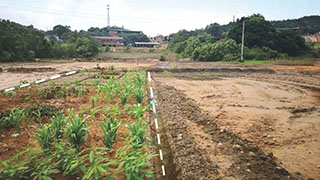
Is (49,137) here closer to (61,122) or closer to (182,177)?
(61,122)

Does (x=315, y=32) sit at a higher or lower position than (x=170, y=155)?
higher

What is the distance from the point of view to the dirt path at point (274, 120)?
2.97 metres

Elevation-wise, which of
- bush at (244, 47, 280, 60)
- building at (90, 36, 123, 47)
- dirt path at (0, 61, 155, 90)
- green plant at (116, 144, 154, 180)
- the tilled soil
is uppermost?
building at (90, 36, 123, 47)

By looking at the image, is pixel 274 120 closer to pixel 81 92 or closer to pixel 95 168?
pixel 95 168

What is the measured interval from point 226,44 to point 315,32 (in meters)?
28.6

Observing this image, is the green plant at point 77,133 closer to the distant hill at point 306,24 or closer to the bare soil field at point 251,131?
the bare soil field at point 251,131

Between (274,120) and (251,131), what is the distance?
1.00 meters

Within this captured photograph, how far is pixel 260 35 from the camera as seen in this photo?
958 inches

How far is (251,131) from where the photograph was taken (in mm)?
3916

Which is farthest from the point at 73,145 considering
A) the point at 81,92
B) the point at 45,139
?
the point at 81,92

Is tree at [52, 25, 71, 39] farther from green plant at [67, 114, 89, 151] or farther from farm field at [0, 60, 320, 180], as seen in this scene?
green plant at [67, 114, 89, 151]

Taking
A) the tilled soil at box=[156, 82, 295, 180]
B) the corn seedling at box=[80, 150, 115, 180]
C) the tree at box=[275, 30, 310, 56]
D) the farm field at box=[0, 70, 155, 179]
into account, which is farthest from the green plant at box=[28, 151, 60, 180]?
the tree at box=[275, 30, 310, 56]

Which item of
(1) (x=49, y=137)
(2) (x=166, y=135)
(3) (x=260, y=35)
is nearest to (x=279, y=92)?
(2) (x=166, y=135)

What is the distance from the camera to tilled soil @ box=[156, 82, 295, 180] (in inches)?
101
